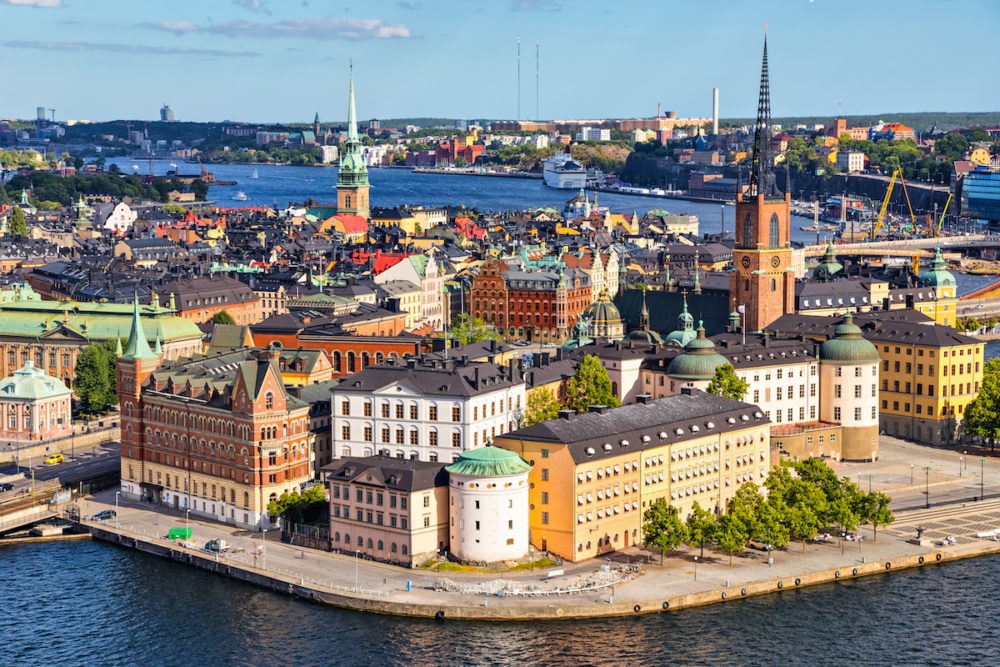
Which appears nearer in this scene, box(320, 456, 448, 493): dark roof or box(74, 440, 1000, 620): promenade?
box(74, 440, 1000, 620): promenade

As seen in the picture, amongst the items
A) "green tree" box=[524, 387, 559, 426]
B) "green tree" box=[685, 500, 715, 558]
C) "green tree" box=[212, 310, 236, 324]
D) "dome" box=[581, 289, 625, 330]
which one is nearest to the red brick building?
"dome" box=[581, 289, 625, 330]

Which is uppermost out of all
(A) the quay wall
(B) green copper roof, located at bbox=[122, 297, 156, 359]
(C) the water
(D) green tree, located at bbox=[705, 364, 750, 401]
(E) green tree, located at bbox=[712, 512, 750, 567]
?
(B) green copper roof, located at bbox=[122, 297, 156, 359]

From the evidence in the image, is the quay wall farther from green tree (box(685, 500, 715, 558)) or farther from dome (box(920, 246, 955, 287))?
dome (box(920, 246, 955, 287))

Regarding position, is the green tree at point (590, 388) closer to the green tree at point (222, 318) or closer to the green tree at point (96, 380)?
the green tree at point (96, 380)

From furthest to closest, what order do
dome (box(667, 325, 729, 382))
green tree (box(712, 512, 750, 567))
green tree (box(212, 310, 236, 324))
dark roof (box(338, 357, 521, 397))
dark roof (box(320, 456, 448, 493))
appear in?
green tree (box(212, 310, 236, 324)) → dome (box(667, 325, 729, 382)) → dark roof (box(338, 357, 521, 397)) → green tree (box(712, 512, 750, 567)) → dark roof (box(320, 456, 448, 493))

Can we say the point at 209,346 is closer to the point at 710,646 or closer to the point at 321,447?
the point at 321,447

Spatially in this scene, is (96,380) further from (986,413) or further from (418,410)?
(986,413)

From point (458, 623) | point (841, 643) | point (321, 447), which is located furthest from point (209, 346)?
point (841, 643)
